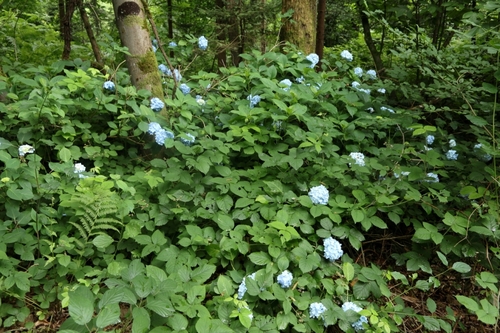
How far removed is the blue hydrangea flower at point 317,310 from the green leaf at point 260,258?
0.33 metres

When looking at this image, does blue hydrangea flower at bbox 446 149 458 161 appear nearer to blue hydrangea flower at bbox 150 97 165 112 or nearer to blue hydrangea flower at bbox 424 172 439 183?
blue hydrangea flower at bbox 424 172 439 183

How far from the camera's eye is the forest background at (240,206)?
1.71 meters

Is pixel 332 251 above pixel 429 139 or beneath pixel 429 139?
beneath

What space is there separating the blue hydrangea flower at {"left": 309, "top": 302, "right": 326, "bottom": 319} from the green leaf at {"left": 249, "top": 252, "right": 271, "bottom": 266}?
1.07ft

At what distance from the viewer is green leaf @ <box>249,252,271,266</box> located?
1846mm

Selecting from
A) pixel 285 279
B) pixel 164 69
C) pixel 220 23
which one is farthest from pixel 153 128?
pixel 220 23

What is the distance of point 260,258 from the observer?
1.87 m

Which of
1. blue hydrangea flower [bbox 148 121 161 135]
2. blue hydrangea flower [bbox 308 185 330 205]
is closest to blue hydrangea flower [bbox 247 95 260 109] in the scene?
blue hydrangea flower [bbox 148 121 161 135]

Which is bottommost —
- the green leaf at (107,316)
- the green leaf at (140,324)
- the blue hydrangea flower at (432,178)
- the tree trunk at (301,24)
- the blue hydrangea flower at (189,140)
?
the blue hydrangea flower at (432,178)

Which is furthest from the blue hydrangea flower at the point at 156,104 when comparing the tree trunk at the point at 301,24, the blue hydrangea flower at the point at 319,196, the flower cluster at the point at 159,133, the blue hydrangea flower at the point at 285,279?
the tree trunk at the point at 301,24

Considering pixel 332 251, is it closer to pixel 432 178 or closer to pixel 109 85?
pixel 432 178

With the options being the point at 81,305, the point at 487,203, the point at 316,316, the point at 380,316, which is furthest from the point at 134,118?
the point at 487,203

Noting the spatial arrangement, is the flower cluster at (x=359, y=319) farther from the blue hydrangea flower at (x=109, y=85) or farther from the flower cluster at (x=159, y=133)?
the blue hydrangea flower at (x=109, y=85)

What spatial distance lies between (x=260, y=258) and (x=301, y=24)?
3.16 m
